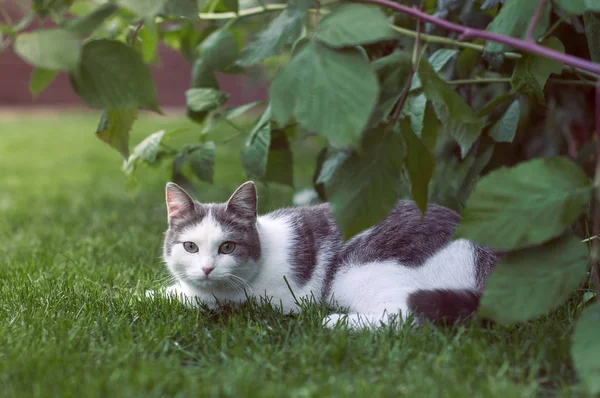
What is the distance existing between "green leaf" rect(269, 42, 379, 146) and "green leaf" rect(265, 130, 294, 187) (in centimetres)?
121

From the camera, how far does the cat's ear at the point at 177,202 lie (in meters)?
2.19

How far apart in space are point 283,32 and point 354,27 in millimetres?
275

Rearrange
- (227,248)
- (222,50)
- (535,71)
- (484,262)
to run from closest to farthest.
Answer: (535,71) < (484,262) < (227,248) < (222,50)

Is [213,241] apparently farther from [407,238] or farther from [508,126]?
[508,126]

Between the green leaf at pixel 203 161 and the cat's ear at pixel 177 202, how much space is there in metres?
0.23

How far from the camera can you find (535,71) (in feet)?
5.84

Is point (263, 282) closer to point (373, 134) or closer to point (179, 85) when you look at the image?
point (373, 134)

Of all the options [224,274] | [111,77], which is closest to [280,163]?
[224,274]

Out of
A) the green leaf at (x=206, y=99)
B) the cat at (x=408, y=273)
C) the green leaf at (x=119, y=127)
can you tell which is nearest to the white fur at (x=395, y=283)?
the cat at (x=408, y=273)

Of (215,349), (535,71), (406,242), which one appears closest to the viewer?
(215,349)

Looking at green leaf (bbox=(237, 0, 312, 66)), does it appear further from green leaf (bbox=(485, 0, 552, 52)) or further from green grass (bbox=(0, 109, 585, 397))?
green grass (bbox=(0, 109, 585, 397))

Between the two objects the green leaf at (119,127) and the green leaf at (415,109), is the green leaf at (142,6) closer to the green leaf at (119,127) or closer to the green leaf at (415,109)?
the green leaf at (119,127)

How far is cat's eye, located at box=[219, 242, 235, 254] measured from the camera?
2.13m

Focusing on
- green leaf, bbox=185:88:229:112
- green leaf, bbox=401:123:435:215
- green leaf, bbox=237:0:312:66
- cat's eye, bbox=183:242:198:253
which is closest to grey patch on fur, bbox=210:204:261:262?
cat's eye, bbox=183:242:198:253
